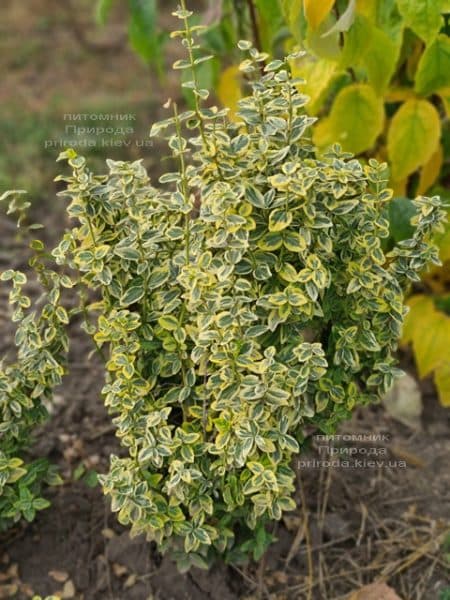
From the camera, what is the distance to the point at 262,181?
5.41 feet

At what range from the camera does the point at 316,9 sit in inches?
71.9

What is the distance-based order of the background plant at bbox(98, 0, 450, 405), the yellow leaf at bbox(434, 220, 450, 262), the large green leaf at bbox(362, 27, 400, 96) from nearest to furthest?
the background plant at bbox(98, 0, 450, 405)
the large green leaf at bbox(362, 27, 400, 96)
the yellow leaf at bbox(434, 220, 450, 262)

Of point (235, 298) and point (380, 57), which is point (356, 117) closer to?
point (380, 57)

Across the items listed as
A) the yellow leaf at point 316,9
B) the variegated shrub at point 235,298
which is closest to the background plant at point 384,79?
the yellow leaf at point 316,9

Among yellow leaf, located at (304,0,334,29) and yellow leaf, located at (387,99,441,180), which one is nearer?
yellow leaf, located at (304,0,334,29)

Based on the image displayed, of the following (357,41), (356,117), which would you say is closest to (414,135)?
(356,117)

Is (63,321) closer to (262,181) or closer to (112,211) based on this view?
(112,211)

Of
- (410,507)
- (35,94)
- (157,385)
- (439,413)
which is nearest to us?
(157,385)

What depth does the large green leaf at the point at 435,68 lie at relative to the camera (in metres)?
2.06

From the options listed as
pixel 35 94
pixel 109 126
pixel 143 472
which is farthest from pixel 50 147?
pixel 143 472

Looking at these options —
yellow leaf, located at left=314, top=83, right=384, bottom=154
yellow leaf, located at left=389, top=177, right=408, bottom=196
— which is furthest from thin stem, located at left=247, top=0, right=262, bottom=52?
yellow leaf, located at left=389, top=177, right=408, bottom=196

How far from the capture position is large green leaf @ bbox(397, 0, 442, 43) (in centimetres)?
191

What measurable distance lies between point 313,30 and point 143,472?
40.5 inches

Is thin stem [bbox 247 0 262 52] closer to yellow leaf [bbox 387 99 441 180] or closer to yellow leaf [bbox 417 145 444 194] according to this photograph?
yellow leaf [bbox 387 99 441 180]
